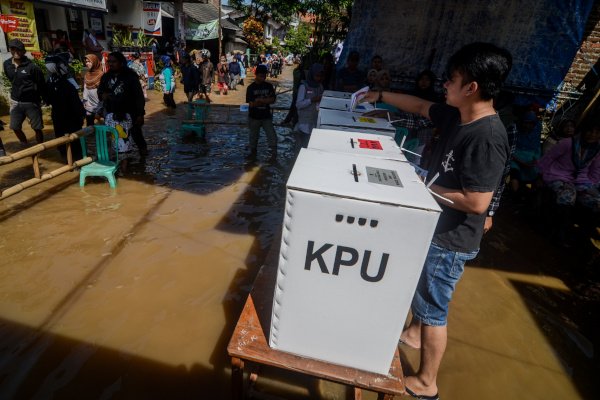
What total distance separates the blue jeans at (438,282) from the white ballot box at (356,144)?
1.94 feet

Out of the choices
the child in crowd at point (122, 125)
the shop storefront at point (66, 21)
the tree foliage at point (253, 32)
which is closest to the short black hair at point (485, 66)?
Answer: the child in crowd at point (122, 125)

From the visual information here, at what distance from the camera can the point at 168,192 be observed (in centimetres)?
489

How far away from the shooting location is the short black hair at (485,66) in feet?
5.02

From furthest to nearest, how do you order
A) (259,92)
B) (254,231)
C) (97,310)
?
(259,92)
(254,231)
(97,310)

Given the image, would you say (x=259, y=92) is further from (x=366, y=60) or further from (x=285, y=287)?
(x=285, y=287)

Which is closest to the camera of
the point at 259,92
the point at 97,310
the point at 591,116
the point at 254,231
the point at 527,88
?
the point at 97,310

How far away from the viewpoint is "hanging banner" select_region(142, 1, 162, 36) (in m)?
13.8

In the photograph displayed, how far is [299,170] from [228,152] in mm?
5778

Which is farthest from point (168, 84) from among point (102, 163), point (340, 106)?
point (340, 106)

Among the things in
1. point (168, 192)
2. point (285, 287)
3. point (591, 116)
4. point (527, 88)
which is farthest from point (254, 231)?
point (591, 116)

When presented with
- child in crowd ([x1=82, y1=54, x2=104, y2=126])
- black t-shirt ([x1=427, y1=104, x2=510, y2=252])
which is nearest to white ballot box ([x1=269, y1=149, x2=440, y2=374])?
black t-shirt ([x1=427, y1=104, x2=510, y2=252])

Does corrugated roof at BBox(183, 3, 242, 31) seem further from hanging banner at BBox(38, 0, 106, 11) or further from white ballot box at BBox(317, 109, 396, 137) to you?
white ballot box at BBox(317, 109, 396, 137)

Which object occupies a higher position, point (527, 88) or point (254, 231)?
point (527, 88)

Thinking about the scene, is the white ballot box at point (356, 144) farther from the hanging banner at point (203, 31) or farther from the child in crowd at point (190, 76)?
the hanging banner at point (203, 31)
